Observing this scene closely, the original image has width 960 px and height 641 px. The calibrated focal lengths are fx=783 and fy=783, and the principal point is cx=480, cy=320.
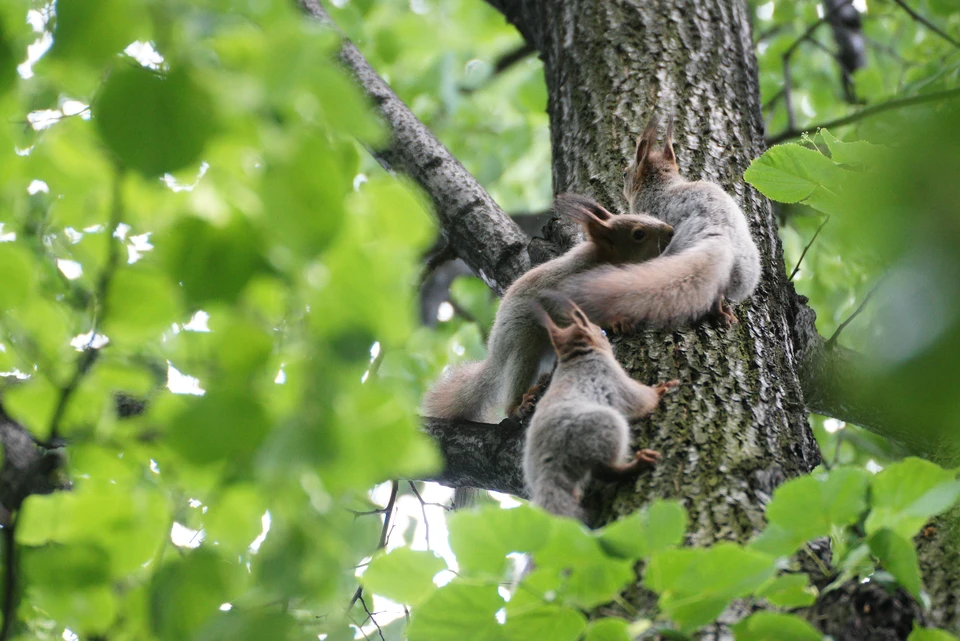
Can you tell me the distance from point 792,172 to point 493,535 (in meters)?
1.21

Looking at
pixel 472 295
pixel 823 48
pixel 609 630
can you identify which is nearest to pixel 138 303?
pixel 609 630

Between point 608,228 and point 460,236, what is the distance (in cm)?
54

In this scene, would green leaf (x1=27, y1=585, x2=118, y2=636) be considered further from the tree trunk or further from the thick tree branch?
the thick tree branch

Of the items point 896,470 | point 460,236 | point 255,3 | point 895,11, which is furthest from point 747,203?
point 895,11

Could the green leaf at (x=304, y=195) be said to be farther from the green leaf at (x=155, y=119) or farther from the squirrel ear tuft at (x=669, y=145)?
the squirrel ear tuft at (x=669, y=145)

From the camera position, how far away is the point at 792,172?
1776 millimetres

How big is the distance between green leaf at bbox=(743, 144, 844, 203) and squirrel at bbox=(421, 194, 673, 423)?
0.82 m

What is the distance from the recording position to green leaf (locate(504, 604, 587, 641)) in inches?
40.8

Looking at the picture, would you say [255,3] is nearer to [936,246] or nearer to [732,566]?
[936,246]

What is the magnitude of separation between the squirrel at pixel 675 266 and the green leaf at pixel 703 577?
3.80ft

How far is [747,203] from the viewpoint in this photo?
2732 millimetres

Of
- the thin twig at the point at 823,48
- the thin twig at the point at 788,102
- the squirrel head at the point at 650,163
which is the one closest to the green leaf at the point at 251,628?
the squirrel head at the point at 650,163

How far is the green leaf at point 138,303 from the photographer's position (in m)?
0.89

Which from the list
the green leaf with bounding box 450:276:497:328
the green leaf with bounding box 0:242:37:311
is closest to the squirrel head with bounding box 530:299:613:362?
the green leaf with bounding box 0:242:37:311
